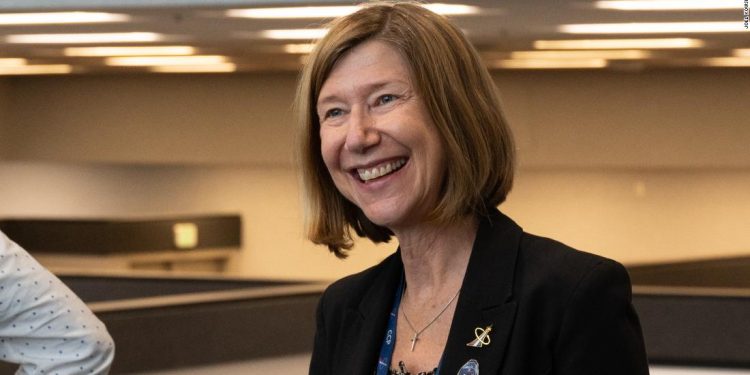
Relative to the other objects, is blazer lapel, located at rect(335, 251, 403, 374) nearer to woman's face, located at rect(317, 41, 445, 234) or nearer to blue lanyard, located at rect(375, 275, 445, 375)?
blue lanyard, located at rect(375, 275, 445, 375)

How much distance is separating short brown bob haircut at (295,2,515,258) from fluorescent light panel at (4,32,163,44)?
7719 millimetres

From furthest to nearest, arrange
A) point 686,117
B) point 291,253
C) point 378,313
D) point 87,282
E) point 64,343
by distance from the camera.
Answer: point 291,253
point 686,117
point 87,282
point 64,343
point 378,313

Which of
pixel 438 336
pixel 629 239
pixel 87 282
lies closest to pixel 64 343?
pixel 438 336

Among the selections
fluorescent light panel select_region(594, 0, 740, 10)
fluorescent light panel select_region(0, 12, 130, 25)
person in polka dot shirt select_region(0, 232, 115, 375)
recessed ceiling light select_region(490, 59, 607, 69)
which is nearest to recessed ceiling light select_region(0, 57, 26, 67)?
fluorescent light panel select_region(0, 12, 130, 25)

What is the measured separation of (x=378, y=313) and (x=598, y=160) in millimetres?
8830

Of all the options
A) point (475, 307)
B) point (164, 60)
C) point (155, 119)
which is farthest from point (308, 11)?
point (475, 307)

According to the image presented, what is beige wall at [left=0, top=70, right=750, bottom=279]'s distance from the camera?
995cm

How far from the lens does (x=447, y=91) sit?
155 centimetres

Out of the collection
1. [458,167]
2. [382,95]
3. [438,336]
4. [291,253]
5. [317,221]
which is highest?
[382,95]

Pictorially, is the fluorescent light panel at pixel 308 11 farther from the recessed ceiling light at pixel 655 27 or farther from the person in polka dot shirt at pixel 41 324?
the person in polka dot shirt at pixel 41 324

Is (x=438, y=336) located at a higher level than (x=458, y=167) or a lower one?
lower

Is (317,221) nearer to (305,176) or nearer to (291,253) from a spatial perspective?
(305,176)

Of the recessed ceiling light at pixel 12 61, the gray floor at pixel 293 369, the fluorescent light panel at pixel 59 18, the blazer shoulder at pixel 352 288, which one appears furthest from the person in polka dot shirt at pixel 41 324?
the recessed ceiling light at pixel 12 61

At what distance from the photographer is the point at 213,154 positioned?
11406mm
